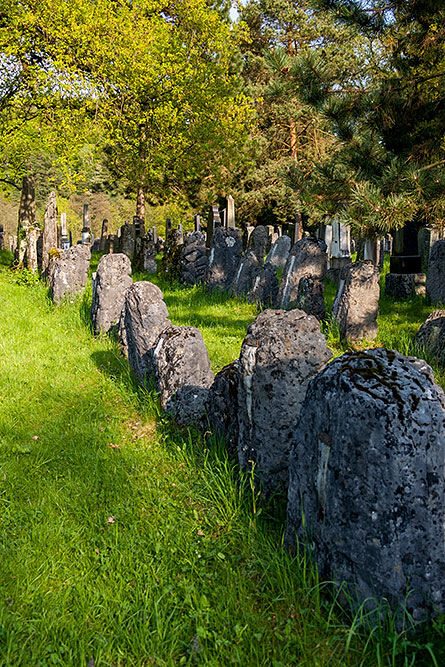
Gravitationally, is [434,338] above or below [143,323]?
below

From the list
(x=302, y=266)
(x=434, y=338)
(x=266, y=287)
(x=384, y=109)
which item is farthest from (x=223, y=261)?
(x=434, y=338)

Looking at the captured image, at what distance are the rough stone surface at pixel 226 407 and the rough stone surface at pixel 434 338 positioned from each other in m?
3.26

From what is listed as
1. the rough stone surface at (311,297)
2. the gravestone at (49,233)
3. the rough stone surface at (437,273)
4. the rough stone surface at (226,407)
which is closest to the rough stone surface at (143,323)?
the rough stone surface at (226,407)

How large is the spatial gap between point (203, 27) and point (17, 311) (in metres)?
15.9

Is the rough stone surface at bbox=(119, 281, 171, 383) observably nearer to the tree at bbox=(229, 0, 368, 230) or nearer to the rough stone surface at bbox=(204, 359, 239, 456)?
the rough stone surface at bbox=(204, 359, 239, 456)

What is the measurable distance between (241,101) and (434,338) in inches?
642

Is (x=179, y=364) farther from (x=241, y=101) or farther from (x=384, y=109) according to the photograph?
(x=241, y=101)

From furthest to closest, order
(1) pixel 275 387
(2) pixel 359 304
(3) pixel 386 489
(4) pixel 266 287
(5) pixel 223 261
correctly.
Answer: (5) pixel 223 261, (4) pixel 266 287, (2) pixel 359 304, (1) pixel 275 387, (3) pixel 386 489

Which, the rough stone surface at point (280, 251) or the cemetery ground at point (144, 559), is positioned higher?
the rough stone surface at point (280, 251)

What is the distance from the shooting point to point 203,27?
1994 centimetres

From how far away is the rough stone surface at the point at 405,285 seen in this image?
10.3 meters

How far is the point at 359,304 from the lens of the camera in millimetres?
7523

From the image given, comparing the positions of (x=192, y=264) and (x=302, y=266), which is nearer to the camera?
(x=302, y=266)

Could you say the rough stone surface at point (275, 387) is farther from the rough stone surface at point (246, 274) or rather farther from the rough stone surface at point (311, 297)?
the rough stone surface at point (246, 274)
